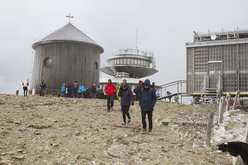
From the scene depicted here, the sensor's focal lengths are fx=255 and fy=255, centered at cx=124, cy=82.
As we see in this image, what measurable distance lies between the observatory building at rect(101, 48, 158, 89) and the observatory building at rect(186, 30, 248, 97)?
65.1 ft

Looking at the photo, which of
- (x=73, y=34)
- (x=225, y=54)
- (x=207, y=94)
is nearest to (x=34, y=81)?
(x=73, y=34)

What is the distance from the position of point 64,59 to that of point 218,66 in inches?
586

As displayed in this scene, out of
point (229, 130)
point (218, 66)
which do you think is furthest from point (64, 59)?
point (229, 130)

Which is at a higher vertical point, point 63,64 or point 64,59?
point 64,59

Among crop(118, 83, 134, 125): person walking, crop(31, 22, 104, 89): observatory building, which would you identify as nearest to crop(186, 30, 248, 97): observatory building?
crop(31, 22, 104, 89): observatory building

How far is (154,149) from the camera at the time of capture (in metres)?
6.73

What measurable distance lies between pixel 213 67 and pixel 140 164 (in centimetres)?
2021

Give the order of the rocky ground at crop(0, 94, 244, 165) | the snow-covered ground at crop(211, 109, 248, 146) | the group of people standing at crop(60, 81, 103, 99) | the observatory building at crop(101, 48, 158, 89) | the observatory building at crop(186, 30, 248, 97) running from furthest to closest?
the observatory building at crop(101, 48, 158, 89)
the observatory building at crop(186, 30, 248, 97)
the group of people standing at crop(60, 81, 103, 99)
the snow-covered ground at crop(211, 109, 248, 146)
the rocky ground at crop(0, 94, 244, 165)

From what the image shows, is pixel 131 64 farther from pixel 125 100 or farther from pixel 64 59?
pixel 125 100

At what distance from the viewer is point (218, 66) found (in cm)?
2362

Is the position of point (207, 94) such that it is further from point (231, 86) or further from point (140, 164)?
point (140, 164)

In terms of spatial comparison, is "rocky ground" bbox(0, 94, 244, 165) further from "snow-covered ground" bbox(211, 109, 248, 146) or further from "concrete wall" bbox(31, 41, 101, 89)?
"concrete wall" bbox(31, 41, 101, 89)

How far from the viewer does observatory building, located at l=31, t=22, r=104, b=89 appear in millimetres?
25531

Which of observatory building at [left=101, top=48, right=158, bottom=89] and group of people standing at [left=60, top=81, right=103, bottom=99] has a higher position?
observatory building at [left=101, top=48, right=158, bottom=89]
